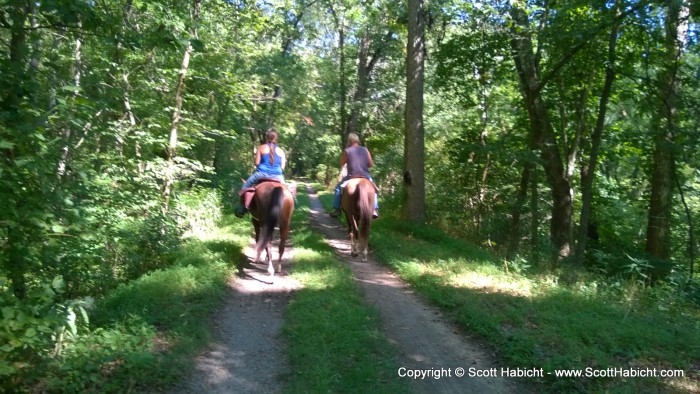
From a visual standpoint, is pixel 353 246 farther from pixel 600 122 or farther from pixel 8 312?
pixel 600 122

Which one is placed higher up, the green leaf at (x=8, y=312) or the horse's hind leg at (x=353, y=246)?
the green leaf at (x=8, y=312)

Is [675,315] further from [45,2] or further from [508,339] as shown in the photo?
[45,2]

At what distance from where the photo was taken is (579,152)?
15484 mm

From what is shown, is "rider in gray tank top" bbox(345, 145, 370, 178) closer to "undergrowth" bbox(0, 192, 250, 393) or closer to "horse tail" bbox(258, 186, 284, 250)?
"horse tail" bbox(258, 186, 284, 250)

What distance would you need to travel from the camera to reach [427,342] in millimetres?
5395

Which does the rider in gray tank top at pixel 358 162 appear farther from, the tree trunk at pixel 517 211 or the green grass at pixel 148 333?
the tree trunk at pixel 517 211

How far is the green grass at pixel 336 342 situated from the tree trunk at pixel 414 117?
19.0ft

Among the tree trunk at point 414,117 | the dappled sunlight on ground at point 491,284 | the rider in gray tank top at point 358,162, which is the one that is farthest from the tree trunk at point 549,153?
the dappled sunlight on ground at point 491,284

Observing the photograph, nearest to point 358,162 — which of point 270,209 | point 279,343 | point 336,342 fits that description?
point 270,209

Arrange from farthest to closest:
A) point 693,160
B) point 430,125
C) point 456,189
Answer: point 430,125
point 456,189
point 693,160

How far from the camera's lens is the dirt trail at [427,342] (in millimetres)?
4457

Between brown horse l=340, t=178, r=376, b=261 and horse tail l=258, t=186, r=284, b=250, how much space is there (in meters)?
1.94

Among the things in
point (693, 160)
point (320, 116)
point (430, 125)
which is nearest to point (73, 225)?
point (693, 160)

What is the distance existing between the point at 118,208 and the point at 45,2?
455 cm
